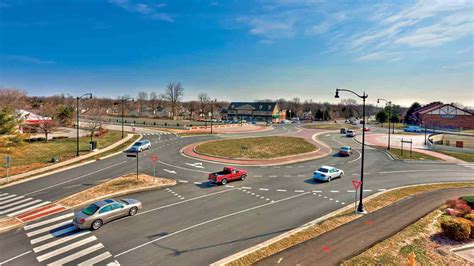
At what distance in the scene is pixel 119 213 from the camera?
16.5m

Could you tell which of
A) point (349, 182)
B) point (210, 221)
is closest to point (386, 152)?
point (349, 182)

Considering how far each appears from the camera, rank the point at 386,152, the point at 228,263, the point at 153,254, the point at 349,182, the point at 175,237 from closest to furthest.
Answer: the point at 228,263 → the point at 153,254 → the point at 175,237 → the point at 349,182 → the point at 386,152

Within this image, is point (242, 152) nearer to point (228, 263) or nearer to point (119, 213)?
point (119, 213)

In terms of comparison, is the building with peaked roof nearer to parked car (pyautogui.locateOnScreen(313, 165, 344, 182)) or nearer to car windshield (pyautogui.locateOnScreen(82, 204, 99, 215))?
parked car (pyautogui.locateOnScreen(313, 165, 344, 182))

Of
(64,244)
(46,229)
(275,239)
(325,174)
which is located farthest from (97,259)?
(325,174)

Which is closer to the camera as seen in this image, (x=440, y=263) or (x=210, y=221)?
(x=440, y=263)

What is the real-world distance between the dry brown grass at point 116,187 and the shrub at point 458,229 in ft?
67.5

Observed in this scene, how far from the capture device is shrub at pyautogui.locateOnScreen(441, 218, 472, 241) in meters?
14.1

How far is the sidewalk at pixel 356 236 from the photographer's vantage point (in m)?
11.7

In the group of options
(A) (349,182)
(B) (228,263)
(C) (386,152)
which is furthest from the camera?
(C) (386,152)

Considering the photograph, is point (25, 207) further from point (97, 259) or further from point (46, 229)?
point (97, 259)

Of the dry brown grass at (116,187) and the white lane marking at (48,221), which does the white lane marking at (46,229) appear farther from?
the dry brown grass at (116,187)

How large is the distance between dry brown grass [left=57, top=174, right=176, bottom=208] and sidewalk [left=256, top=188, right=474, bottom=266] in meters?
15.1

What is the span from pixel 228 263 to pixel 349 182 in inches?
719
